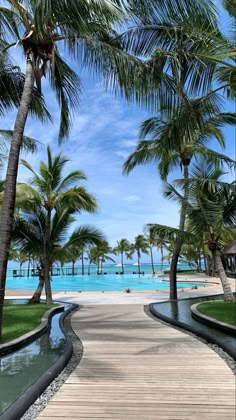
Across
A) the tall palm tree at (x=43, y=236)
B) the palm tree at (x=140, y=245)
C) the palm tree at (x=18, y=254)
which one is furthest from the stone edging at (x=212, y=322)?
the palm tree at (x=140, y=245)

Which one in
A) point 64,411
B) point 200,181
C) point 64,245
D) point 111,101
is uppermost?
point 111,101

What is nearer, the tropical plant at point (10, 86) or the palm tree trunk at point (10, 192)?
the palm tree trunk at point (10, 192)

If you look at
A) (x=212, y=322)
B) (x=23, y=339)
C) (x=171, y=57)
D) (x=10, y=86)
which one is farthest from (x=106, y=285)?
(x=171, y=57)

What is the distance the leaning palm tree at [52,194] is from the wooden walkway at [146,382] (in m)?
6.43

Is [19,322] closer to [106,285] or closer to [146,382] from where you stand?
[146,382]

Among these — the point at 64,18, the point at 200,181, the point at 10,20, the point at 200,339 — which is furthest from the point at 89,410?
the point at 200,181

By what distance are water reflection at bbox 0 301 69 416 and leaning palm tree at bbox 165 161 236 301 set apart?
268 inches

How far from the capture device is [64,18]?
5.10 meters

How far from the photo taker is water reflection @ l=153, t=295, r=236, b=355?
21.2 feet

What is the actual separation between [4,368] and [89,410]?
2043mm

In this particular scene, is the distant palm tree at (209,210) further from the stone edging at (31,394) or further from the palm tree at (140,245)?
the palm tree at (140,245)

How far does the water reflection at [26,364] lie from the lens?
4262 millimetres

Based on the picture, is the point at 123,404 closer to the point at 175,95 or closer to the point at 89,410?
the point at 89,410

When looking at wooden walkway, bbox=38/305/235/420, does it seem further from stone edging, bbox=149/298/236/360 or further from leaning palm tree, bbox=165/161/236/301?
leaning palm tree, bbox=165/161/236/301
